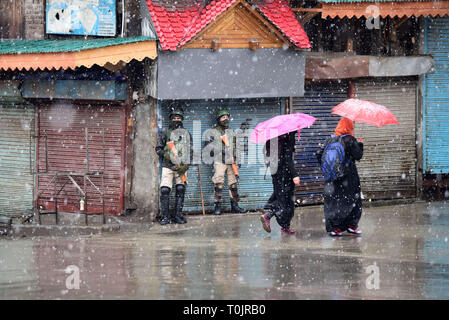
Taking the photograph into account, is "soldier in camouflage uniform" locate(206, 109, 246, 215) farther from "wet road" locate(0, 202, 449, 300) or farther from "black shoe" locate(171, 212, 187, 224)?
"black shoe" locate(171, 212, 187, 224)

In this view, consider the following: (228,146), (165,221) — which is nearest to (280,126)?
(228,146)

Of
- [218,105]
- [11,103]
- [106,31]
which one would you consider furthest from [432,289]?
[11,103]

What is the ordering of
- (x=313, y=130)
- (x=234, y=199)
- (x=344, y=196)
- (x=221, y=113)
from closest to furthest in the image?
1. (x=344, y=196)
2. (x=221, y=113)
3. (x=234, y=199)
4. (x=313, y=130)

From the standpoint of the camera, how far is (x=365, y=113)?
11.5 m

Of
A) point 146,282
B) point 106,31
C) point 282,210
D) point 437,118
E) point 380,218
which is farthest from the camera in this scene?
point 437,118

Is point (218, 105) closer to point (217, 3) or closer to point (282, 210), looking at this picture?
point (217, 3)

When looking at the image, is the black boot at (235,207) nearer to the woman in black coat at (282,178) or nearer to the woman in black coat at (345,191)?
the woman in black coat at (282,178)

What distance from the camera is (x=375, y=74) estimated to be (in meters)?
15.5

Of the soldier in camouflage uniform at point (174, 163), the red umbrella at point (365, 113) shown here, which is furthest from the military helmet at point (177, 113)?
the red umbrella at point (365, 113)

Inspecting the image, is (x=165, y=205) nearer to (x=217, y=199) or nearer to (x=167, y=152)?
(x=167, y=152)

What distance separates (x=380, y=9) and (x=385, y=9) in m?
0.10

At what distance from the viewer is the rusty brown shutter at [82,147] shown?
15.3 meters

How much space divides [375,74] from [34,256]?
24.0ft

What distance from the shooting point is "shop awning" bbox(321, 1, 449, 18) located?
14.7 metres
